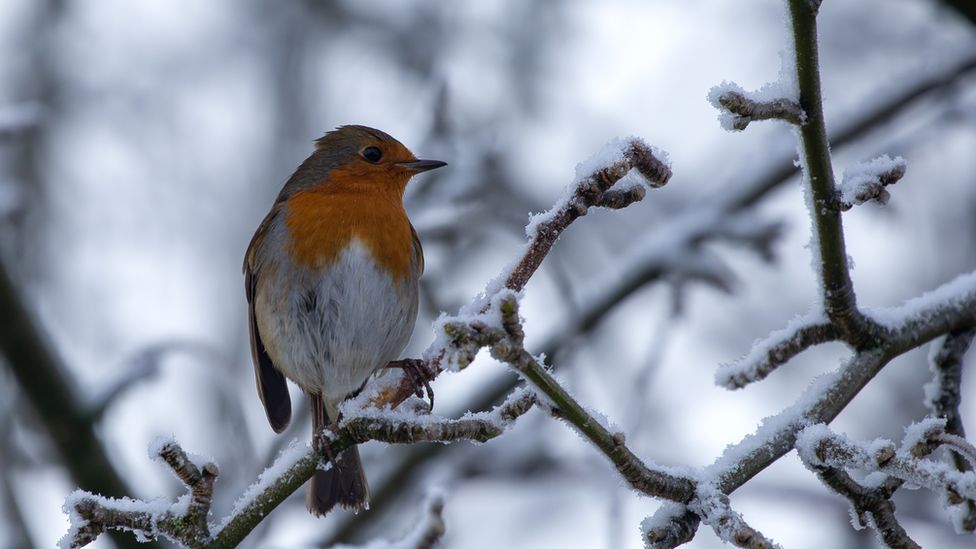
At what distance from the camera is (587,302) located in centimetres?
482

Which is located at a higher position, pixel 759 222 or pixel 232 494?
pixel 759 222

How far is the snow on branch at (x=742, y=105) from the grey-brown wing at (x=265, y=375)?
256 centimetres

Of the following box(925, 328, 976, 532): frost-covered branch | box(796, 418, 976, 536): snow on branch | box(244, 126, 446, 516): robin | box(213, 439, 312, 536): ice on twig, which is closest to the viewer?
box(796, 418, 976, 536): snow on branch

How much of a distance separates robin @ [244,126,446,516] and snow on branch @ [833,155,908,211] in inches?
84.1

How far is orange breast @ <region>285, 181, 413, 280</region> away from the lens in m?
3.96

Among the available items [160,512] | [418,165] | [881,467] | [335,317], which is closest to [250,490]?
[160,512]

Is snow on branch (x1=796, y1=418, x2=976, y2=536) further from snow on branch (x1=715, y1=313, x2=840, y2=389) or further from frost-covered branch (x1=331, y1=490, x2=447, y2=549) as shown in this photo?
frost-covered branch (x1=331, y1=490, x2=447, y2=549)

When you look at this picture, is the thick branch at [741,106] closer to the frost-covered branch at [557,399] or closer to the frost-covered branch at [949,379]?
the frost-covered branch at [557,399]

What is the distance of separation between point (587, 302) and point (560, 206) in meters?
2.72

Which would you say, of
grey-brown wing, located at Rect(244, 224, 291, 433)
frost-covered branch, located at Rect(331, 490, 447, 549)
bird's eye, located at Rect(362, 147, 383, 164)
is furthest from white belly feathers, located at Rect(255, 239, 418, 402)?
frost-covered branch, located at Rect(331, 490, 447, 549)

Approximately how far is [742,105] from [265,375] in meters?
2.75

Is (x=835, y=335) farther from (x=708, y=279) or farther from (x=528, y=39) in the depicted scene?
(x=528, y=39)

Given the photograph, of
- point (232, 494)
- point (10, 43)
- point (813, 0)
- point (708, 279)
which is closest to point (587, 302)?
point (708, 279)

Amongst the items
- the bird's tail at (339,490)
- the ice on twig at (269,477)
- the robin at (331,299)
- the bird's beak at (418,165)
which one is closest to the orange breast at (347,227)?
the robin at (331,299)
